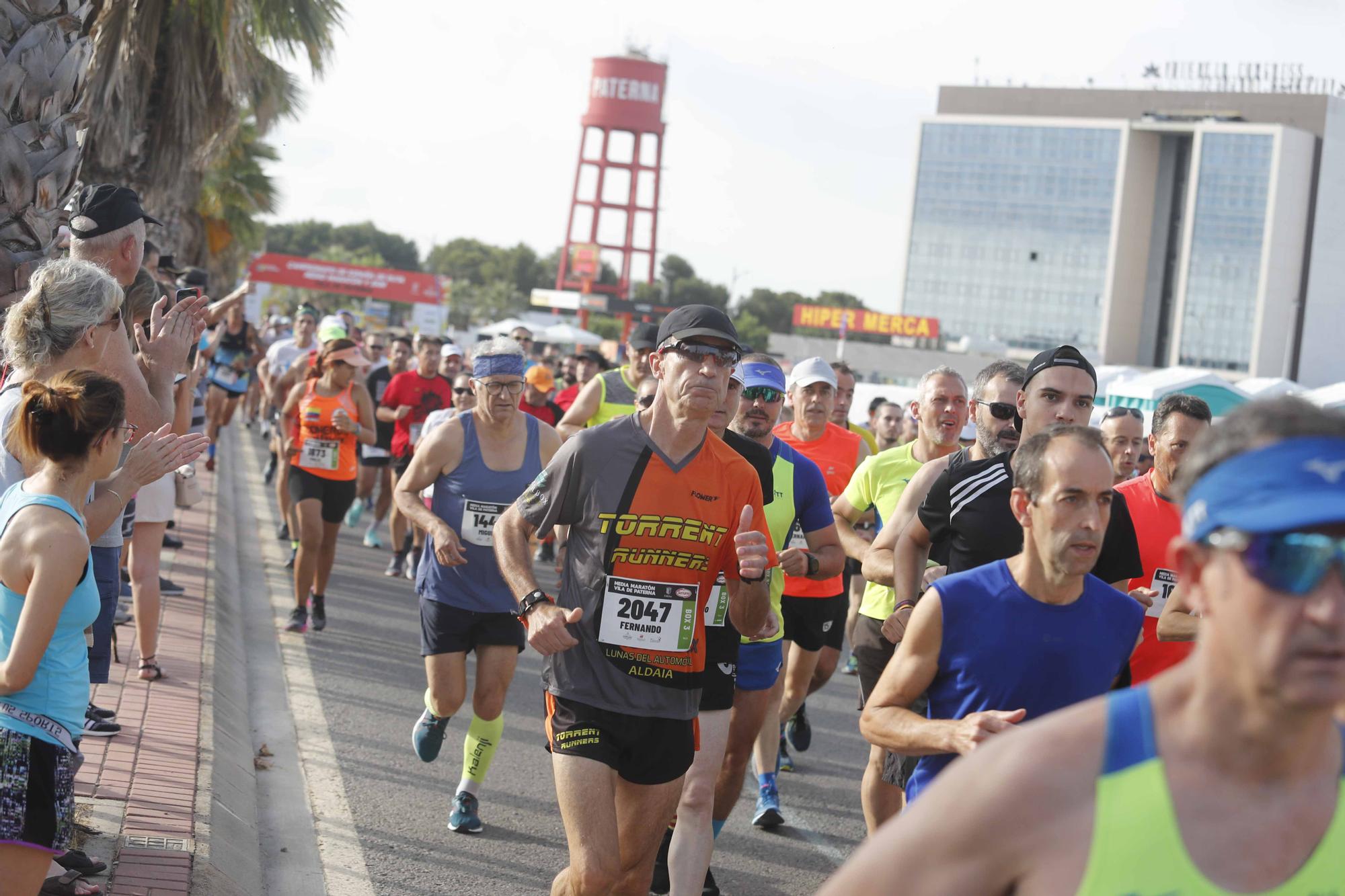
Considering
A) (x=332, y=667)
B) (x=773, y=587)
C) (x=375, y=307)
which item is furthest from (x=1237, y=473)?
(x=375, y=307)

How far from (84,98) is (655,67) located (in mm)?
85406

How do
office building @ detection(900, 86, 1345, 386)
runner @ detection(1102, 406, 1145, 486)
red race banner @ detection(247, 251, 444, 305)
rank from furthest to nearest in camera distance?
office building @ detection(900, 86, 1345, 386) < red race banner @ detection(247, 251, 444, 305) < runner @ detection(1102, 406, 1145, 486)

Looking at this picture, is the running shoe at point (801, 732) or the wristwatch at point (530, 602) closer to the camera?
the wristwatch at point (530, 602)

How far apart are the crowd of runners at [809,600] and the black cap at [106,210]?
0.01 metres

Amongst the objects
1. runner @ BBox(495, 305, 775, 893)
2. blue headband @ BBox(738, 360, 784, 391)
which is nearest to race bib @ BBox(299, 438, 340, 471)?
blue headband @ BBox(738, 360, 784, 391)

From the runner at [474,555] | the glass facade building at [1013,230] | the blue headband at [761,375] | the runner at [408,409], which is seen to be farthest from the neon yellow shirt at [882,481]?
the glass facade building at [1013,230]

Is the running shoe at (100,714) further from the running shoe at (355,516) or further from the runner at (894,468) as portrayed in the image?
the running shoe at (355,516)

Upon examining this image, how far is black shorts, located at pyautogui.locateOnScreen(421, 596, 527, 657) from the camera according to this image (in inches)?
250

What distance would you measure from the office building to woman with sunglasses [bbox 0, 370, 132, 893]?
96.4 m

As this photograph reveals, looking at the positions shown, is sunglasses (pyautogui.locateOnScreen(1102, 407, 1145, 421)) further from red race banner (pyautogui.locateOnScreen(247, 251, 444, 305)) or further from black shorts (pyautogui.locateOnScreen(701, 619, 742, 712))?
red race banner (pyautogui.locateOnScreen(247, 251, 444, 305))

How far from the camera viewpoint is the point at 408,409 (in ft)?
40.7

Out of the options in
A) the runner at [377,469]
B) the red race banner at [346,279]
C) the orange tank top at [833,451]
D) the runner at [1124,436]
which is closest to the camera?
the runner at [1124,436]

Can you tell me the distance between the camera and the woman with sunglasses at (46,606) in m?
3.48

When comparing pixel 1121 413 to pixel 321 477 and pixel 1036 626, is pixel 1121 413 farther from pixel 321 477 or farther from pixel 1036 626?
pixel 321 477
